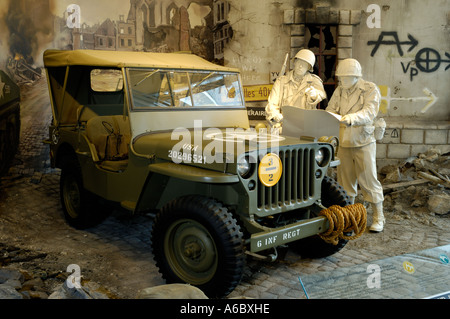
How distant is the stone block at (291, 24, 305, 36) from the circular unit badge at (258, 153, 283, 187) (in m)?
4.68

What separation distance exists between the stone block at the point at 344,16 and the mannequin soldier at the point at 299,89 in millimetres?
2702

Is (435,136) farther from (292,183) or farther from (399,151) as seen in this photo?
(292,183)

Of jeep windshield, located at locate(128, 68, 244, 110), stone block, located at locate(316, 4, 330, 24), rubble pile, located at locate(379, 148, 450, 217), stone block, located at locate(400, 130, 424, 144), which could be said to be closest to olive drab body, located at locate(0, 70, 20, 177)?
jeep windshield, located at locate(128, 68, 244, 110)

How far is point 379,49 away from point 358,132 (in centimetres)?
337

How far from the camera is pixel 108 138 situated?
16.6ft

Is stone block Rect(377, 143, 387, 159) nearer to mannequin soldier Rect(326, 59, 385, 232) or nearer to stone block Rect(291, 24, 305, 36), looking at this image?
stone block Rect(291, 24, 305, 36)

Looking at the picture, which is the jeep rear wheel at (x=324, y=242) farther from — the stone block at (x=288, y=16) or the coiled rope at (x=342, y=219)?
the stone block at (x=288, y=16)

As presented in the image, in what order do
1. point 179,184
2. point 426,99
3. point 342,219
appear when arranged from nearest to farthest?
point 342,219 < point 179,184 < point 426,99

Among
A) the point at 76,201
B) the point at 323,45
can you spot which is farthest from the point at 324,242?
the point at 323,45

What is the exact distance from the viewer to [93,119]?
5.17 metres

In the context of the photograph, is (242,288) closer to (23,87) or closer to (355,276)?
(355,276)

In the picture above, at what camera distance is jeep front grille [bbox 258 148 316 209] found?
3.56 metres

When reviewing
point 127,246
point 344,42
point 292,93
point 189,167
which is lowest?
point 127,246

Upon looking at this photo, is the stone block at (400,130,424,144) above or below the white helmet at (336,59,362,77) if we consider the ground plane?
below
